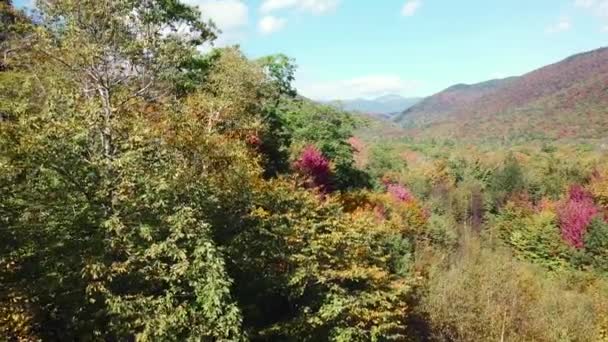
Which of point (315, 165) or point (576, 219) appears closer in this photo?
point (315, 165)

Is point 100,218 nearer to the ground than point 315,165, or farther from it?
farther from it

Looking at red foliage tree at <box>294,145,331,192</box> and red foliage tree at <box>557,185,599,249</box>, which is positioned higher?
red foliage tree at <box>294,145,331,192</box>

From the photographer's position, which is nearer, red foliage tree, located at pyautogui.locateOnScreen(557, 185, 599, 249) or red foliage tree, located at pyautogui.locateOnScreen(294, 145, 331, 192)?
red foliage tree, located at pyautogui.locateOnScreen(294, 145, 331, 192)

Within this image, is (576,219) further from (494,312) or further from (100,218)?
(100,218)

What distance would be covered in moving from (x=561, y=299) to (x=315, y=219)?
713 inches

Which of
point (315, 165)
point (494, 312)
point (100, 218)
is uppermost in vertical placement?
point (100, 218)

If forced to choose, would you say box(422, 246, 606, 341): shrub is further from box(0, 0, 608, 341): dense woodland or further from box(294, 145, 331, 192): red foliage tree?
box(294, 145, 331, 192): red foliage tree

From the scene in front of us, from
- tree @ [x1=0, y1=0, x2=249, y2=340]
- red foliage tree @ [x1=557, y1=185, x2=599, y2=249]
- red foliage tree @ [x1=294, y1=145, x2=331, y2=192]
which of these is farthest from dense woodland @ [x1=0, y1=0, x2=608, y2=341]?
red foliage tree @ [x1=557, y1=185, x2=599, y2=249]

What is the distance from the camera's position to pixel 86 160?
12172 mm

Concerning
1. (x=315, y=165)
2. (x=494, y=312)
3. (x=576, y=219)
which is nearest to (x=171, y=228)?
(x=494, y=312)

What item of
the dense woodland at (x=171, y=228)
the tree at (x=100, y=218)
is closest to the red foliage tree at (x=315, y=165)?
the dense woodland at (x=171, y=228)

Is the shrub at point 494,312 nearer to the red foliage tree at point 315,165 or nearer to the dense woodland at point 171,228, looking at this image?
the dense woodland at point 171,228

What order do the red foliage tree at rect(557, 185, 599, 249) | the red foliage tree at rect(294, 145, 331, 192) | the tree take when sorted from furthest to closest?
the red foliage tree at rect(557, 185, 599, 249), the red foliage tree at rect(294, 145, 331, 192), the tree

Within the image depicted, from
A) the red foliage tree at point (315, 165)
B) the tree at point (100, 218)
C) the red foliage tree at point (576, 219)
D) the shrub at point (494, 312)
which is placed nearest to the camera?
the tree at point (100, 218)
